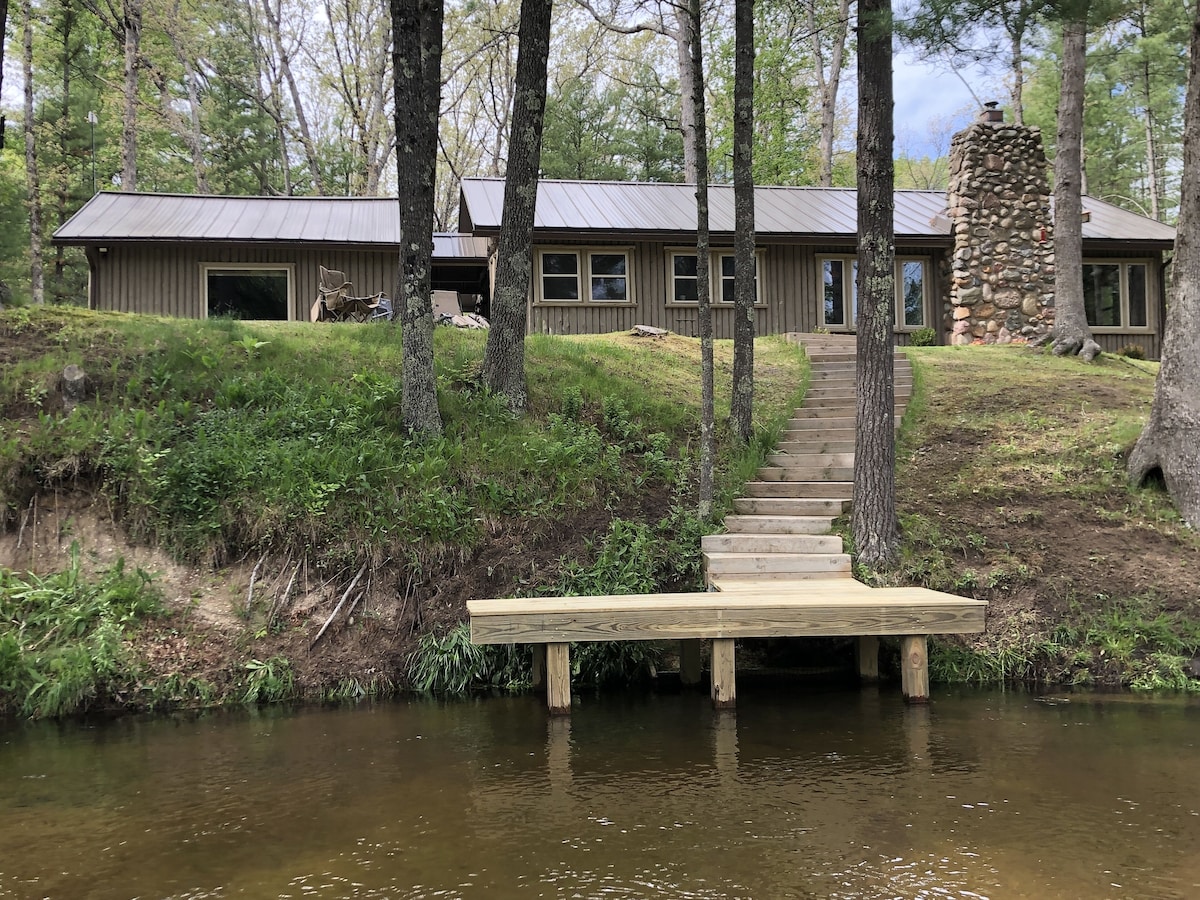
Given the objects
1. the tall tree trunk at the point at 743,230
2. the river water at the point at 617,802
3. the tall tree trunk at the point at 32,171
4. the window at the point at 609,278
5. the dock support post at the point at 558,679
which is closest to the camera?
the river water at the point at 617,802

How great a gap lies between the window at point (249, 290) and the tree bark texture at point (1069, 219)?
556 inches

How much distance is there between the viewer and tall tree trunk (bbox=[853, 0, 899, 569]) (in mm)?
7594

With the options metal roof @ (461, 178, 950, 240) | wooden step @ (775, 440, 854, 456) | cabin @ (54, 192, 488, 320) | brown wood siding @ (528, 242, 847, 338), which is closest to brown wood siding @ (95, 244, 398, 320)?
cabin @ (54, 192, 488, 320)

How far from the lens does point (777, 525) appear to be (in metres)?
8.06

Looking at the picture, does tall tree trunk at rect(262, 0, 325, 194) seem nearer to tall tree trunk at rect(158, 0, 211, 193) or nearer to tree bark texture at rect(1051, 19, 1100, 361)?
tall tree trunk at rect(158, 0, 211, 193)

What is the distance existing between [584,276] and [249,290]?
6.59 m

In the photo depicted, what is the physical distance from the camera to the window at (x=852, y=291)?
16859 mm

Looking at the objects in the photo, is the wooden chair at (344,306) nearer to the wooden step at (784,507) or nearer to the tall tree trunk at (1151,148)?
the wooden step at (784,507)

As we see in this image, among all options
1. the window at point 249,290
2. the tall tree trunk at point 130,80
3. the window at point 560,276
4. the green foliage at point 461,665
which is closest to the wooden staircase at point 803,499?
the green foliage at point 461,665

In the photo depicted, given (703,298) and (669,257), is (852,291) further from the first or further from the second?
(703,298)

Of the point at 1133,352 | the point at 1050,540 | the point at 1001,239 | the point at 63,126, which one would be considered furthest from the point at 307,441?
the point at 63,126

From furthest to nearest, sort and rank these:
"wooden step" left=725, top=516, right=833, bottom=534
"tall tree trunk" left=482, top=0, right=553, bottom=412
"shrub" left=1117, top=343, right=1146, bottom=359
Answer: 1. "shrub" left=1117, top=343, right=1146, bottom=359
2. "tall tree trunk" left=482, top=0, right=553, bottom=412
3. "wooden step" left=725, top=516, right=833, bottom=534

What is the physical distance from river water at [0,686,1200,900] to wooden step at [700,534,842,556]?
1864 millimetres

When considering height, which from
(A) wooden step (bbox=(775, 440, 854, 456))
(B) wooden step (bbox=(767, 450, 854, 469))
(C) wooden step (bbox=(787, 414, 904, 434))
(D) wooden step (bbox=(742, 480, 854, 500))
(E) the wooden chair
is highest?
(E) the wooden chair
